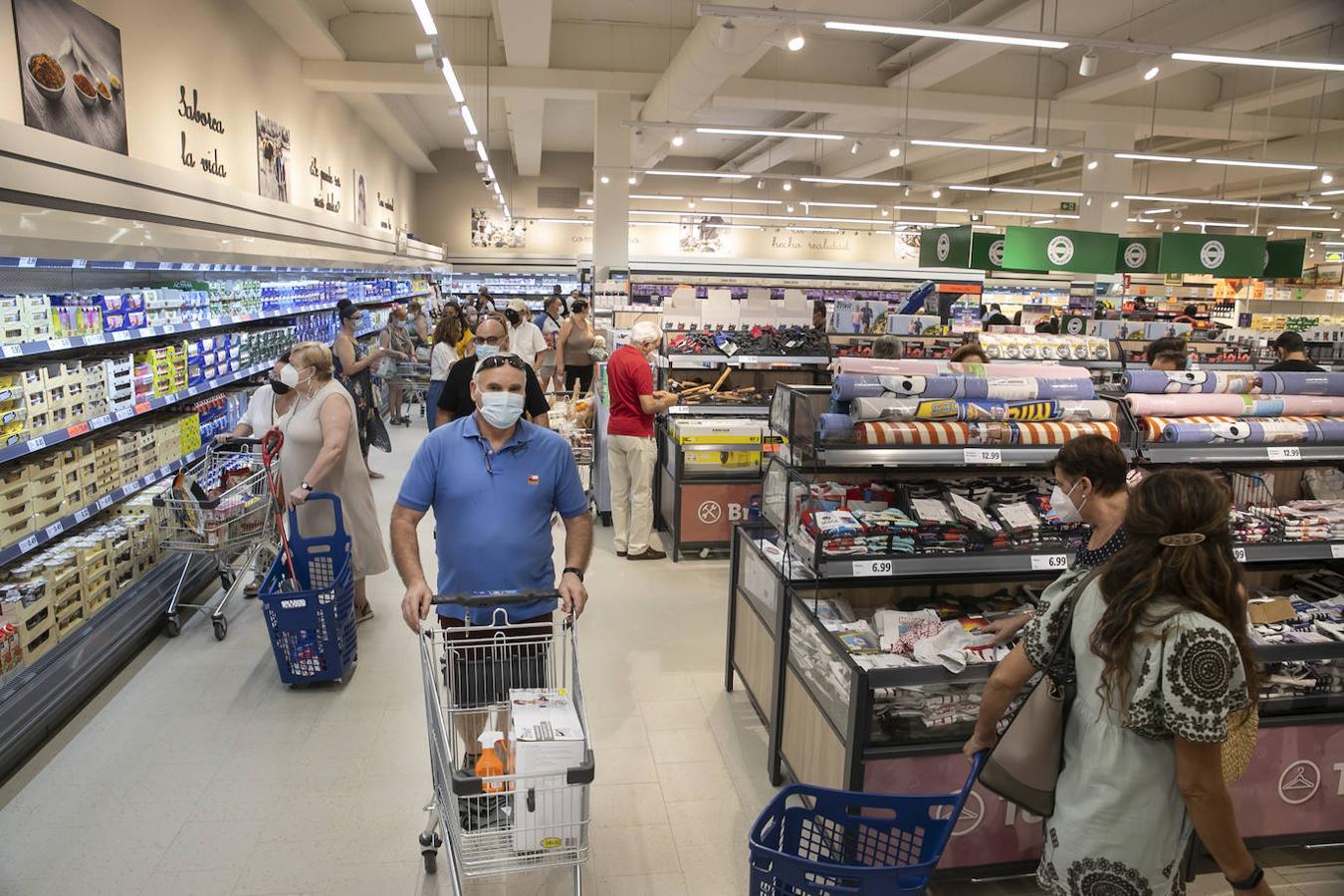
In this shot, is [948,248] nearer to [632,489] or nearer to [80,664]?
[632,489]

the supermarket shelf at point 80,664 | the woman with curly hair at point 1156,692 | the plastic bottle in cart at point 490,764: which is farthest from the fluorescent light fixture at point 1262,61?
the supermarket shelf at point 80,664

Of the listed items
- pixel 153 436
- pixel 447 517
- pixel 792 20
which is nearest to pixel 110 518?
pixel 153 436

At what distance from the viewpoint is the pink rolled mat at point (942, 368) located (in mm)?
3658

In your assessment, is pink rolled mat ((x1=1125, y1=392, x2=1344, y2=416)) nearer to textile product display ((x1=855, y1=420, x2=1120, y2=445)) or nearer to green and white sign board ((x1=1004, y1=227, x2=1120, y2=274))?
textile product display ((x1=855, y1=420, x2=1120, y2=445))

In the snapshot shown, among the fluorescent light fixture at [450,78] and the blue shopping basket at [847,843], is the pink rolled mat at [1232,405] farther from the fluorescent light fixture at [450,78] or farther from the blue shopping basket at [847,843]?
the fluorescent light fixture at [450,78]

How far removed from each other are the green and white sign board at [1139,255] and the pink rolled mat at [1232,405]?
9.67 metres

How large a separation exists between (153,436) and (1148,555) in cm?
564

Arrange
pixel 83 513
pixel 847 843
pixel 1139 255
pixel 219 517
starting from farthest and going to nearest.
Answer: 1. pixel 1139 255
2. pixel 219 517
3. pixel 83 513
4. pixel 847 843

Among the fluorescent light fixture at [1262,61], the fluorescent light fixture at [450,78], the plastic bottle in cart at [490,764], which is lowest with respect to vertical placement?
the plastic bottle in cart at [490,764]

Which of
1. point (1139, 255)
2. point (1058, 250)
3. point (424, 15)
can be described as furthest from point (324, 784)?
point (1139, 255)

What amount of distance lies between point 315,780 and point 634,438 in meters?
3.56

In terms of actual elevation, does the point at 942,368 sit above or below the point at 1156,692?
above

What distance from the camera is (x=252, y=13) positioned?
9.46 m

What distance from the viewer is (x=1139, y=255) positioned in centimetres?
1277
